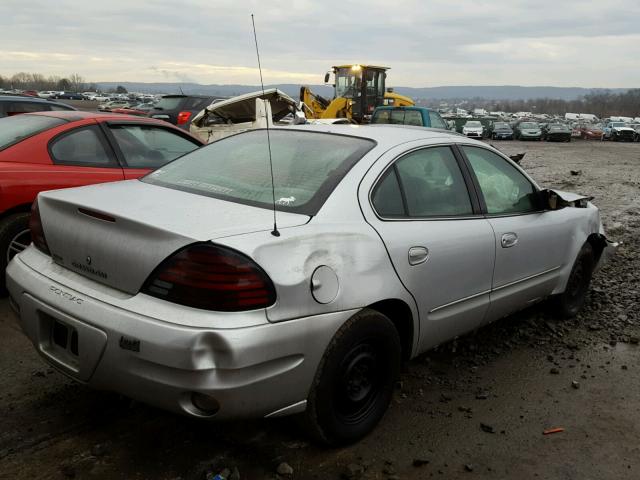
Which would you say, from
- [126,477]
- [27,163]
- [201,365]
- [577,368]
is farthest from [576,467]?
[27,163]

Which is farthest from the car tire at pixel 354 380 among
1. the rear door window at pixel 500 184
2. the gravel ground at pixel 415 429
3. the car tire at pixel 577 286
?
the car tire at pixel 577 286

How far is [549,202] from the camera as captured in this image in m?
4.00

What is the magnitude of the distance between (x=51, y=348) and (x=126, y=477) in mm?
661

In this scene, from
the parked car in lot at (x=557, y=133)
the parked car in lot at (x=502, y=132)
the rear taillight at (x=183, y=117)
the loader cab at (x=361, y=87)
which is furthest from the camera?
the parked car in lot at (x=502, y=132)

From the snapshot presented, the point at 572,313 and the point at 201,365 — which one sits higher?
the point at 201,365

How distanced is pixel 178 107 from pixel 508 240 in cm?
1247

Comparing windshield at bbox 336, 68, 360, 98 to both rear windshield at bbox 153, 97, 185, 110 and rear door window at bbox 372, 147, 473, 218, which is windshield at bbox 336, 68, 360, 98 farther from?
rear door window at bbox 372, 147, 473, 218

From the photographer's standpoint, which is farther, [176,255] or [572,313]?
[572,313]

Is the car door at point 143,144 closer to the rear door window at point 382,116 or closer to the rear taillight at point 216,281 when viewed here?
the rear taillight at point 216,281

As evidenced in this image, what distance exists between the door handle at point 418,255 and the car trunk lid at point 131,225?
626 millimetres

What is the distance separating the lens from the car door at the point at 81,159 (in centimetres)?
461

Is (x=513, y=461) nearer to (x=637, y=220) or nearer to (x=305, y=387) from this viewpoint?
(x=305, y=387)

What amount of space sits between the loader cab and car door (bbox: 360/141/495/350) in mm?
17529

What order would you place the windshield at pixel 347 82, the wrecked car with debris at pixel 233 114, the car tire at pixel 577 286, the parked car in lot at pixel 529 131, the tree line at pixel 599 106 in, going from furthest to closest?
1. the tree line at pixel 599 106
2. the parked car in lot at pixel 529 131
3. the windshield at pixel 347 82
4. the wrecked car with debris at pixel 233 114
5. the car tire at pixel 577 286
